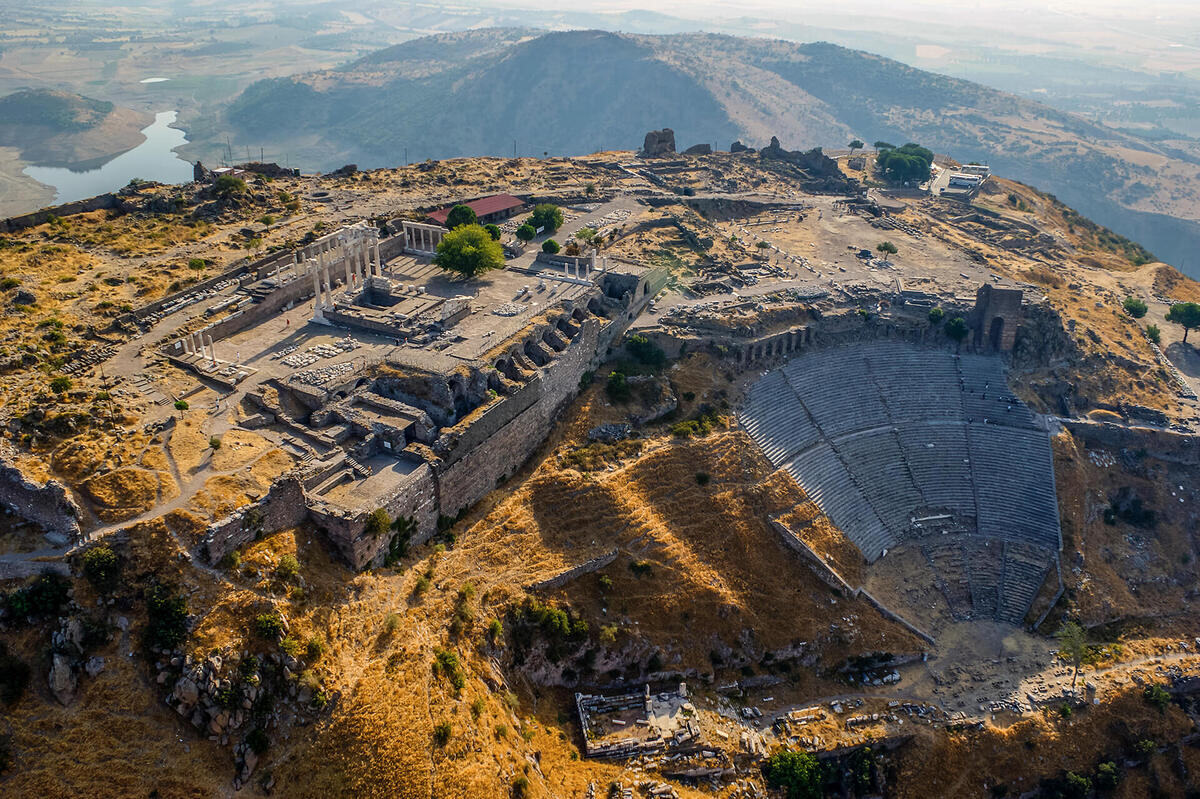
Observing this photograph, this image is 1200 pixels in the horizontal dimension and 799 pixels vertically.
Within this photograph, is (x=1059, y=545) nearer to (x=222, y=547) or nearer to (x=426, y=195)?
(x=222, y=547)

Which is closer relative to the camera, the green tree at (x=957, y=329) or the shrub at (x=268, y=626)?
the shrub at (x=268, y=626)

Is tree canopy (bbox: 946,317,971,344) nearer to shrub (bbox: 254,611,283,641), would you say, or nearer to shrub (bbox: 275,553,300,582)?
shrub (bbox: 275,553,300,582)

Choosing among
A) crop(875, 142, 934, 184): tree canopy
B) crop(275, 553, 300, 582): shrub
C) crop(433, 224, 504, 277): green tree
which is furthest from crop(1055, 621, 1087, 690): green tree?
crop(875, 142, 934, 184): tree canopy

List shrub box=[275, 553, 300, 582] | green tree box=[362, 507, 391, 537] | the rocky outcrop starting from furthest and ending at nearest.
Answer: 1. the rocky outcrop
2. green tree box=[362, 507, 391, 537]
3. shrub box=[275, 553, 300, 582]

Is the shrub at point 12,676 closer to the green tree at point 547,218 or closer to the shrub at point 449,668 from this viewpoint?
the shrub at point 449,668

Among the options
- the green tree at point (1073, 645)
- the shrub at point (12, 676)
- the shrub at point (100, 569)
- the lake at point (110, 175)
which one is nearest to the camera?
the shrub at point (12, 676)

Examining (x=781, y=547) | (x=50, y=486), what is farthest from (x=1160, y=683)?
(x=50, y=486)

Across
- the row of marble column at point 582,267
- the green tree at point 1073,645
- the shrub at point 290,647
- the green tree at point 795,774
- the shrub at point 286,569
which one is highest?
the row of marble column at point 582,267

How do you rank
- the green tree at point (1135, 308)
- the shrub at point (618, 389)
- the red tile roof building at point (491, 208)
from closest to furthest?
the shrub at point (618, 389) → the red tile roof building at point (491, 208) → the green tree at point (1135, 308)

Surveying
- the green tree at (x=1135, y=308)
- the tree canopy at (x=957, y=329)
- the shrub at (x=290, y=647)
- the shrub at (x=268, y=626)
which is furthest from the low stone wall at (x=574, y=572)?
the green tree at (x=1135, y=308)
